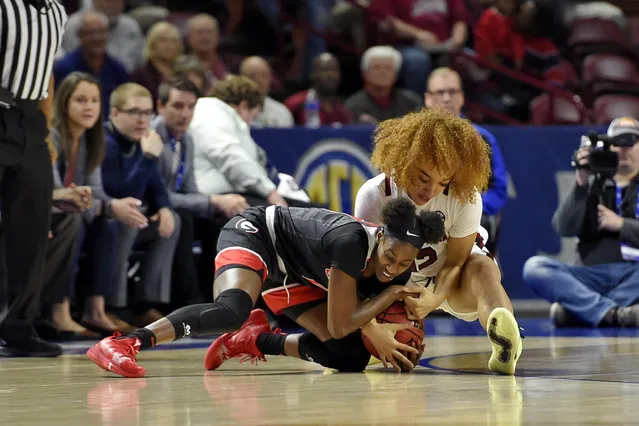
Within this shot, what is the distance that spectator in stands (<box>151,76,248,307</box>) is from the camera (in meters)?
8.35

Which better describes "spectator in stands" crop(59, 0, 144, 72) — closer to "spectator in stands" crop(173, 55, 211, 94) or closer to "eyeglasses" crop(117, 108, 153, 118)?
"spectator in stands" crop(173, 55, 211, 94)

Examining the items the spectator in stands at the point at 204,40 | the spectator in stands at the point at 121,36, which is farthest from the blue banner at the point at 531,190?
the spectator in stands at the point at 121,36

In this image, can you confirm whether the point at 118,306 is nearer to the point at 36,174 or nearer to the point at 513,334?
the point at 36,174

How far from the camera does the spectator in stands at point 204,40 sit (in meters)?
10.9

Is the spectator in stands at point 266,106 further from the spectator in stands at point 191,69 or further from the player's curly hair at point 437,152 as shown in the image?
the player's curly hair at point 437,152

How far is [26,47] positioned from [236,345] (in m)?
1.78

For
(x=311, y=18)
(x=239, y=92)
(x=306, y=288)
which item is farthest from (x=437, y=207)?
(x=311, y=18)

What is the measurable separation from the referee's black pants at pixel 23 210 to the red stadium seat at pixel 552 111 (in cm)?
651

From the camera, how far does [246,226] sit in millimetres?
5539

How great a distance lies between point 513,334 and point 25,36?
8.97 ft

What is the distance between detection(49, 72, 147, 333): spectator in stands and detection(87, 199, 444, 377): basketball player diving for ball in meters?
2.18

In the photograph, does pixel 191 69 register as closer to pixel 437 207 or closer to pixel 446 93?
pixel 446 93

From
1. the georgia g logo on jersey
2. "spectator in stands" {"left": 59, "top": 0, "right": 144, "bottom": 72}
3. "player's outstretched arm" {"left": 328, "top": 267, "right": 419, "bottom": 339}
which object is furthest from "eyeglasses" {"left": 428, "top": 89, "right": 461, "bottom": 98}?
"player's outstretched arm" {"left": 328, "top": 267, "right": 419, "bottom": 339}

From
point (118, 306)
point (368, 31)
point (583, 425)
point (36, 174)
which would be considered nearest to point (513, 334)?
point (583, 425)
